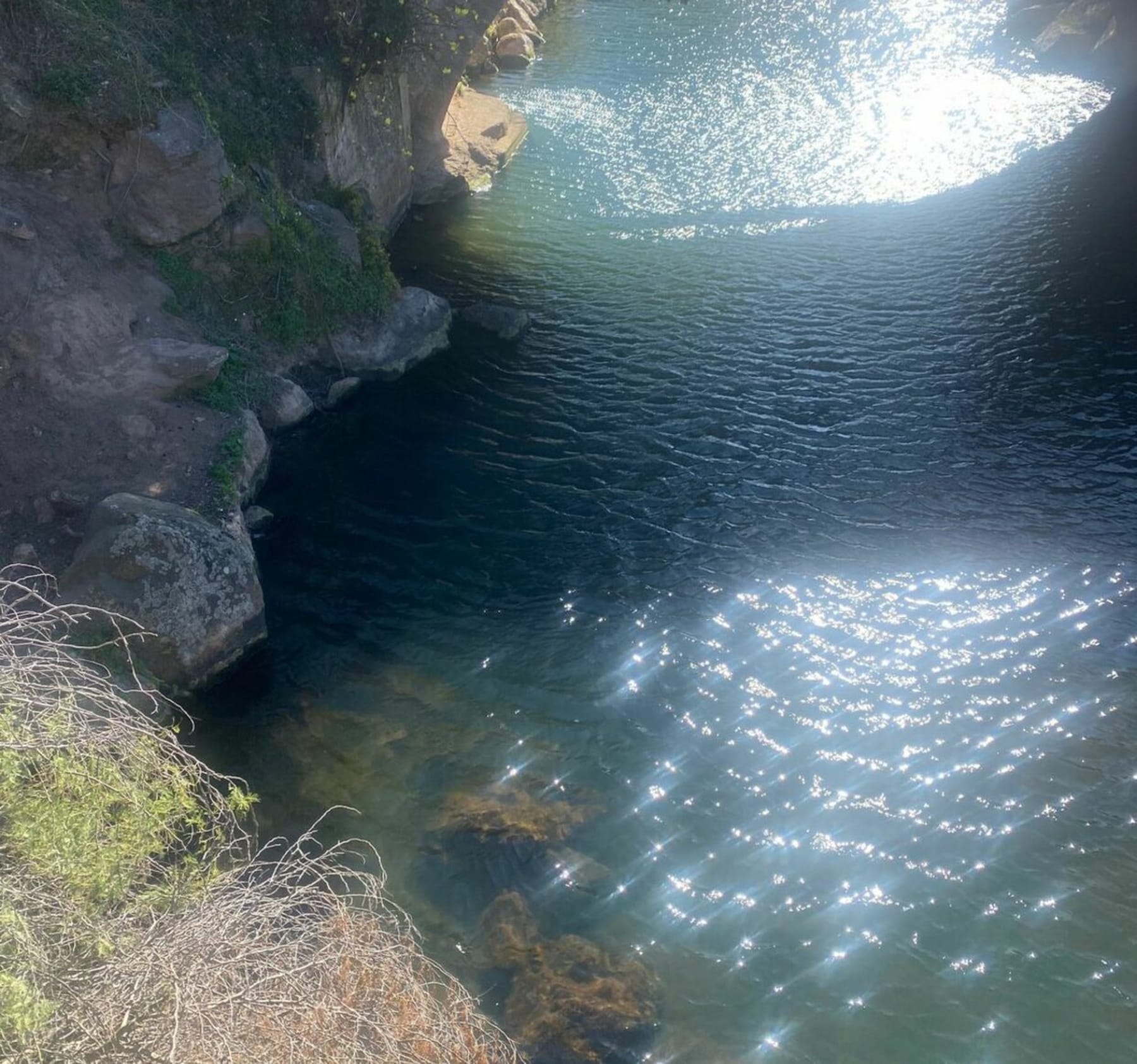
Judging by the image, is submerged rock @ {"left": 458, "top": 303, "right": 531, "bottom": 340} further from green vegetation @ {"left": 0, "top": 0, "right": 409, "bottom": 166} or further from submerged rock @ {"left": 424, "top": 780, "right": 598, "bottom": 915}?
submerged rock @ {"left": 424, "top": 780, "right": 598, "bottom": 915}

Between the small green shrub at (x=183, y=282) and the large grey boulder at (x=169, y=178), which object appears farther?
the small green shrub at (x=183, y=282)

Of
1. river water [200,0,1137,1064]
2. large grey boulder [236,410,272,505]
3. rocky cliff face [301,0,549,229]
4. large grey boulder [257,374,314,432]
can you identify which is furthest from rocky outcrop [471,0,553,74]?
large grey boulder [236,410,272,505]

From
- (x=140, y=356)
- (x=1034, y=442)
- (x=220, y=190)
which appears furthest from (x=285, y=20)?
(x=1034, y=442)

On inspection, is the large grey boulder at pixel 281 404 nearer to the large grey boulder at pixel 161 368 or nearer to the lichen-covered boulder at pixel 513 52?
the large grey boulder at pixel 161 368

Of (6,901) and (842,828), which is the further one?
(842,828)

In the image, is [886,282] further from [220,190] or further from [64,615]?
[64,615]

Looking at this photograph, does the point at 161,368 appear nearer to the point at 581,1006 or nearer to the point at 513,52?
the point at 581,1006

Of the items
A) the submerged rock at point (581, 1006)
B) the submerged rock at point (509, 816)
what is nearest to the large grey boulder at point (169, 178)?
the submerged rock at point (509, 816)
